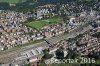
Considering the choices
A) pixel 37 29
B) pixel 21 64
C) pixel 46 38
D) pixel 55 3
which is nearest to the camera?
pixel 21 64

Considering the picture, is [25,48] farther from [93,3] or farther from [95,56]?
[93,3]

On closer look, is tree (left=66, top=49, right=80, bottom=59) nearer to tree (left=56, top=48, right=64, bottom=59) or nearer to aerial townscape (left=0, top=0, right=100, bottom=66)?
aerial townscape (left=0, top=0, right=100, bottom=66)

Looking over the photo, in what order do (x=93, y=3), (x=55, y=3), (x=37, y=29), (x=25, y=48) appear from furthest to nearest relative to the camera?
1. (x=55, y=3)
2. (x=93, y=3)
3. (x=37, y=29)
4. (x=25, y=48)

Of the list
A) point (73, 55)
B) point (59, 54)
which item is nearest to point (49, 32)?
point (59, 54)

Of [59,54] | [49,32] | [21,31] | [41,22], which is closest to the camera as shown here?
[59,54]

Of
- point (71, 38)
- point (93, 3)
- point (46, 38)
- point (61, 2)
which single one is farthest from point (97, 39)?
point (61, 2)

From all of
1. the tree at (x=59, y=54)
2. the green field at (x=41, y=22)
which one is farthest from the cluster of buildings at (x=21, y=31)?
the tree at (x=59, y=54)

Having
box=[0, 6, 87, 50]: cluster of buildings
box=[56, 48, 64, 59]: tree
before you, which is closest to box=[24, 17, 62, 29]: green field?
box=[0, 6, 87, 50]: cluster of buildings

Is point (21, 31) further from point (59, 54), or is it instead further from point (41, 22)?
point (59, 54)
